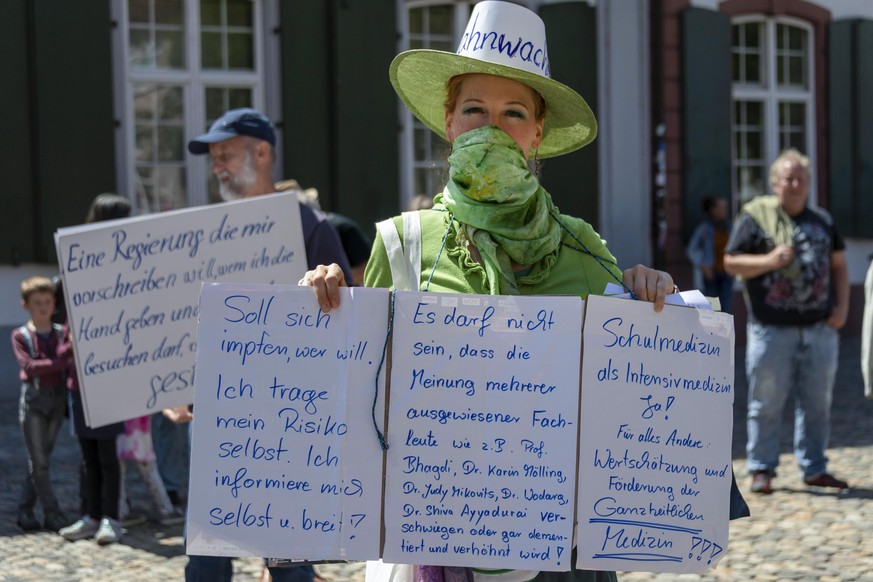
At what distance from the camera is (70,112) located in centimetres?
1017

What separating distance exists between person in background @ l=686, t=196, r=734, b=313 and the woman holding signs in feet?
35.1

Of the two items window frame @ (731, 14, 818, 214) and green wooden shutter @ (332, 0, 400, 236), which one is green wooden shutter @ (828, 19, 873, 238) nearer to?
window frame @ (731, 14, 818, 214)

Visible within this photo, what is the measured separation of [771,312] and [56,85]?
5974 millimetres

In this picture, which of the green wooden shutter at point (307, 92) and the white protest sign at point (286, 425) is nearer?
the white protest sign at point (286, 425)

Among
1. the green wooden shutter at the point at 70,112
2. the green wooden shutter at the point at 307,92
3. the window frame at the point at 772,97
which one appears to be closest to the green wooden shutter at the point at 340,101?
the green wooden shutter at the point at 307,92

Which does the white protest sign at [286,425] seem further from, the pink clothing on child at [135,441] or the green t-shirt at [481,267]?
the pink clothing on child at [135,441]

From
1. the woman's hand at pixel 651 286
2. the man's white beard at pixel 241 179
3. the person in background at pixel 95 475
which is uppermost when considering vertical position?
the man's white beard at pixel 241 179

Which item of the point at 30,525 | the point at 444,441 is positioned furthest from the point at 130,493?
the point at 444,441

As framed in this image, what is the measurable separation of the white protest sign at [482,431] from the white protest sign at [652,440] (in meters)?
0.05

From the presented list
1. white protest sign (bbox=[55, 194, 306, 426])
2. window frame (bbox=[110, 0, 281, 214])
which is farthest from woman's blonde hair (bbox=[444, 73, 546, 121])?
window frame (bbox=[110, 0, 281, 214])

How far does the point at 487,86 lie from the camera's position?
99.3 inches

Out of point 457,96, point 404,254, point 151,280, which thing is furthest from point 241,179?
point 404,254

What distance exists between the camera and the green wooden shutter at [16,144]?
9914mm

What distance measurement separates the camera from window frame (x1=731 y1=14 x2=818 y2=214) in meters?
14.4
